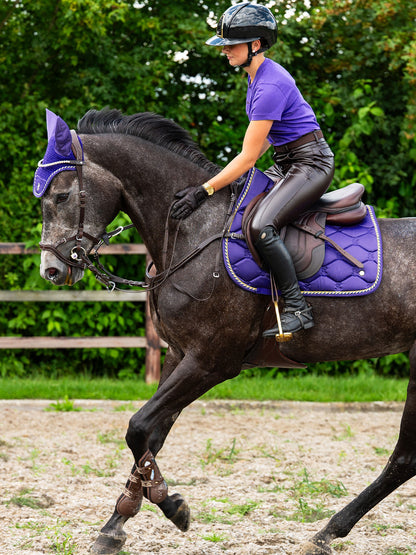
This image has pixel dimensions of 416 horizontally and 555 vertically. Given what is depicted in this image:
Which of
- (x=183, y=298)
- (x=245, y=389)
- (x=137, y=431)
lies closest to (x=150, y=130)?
(x=183, y=298)

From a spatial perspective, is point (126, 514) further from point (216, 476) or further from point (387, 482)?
point (216, 476)

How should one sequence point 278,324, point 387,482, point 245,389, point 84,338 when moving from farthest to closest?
1. point 84,338
2. point 245,389
3. point 387,482
4. point 278,324

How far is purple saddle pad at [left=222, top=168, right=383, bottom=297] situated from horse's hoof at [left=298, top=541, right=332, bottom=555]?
1324 mm

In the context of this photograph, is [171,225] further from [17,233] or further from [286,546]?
[17,233]

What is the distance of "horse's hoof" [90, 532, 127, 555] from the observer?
3750mm

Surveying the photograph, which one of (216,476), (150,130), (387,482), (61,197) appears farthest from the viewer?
(216,476)

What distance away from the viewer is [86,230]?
387 centimetres

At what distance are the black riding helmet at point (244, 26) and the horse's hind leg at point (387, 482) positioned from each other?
1863 millimetres

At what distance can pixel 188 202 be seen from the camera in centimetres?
386

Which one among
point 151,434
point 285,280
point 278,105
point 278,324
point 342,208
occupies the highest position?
point 278,105

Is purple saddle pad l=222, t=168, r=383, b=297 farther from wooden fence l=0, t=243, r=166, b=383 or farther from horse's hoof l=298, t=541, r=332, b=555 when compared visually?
wooden fence l=0, t=243, r=166, b=383

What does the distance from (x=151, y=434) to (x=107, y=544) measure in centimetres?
60

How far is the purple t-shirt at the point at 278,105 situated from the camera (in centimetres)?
376

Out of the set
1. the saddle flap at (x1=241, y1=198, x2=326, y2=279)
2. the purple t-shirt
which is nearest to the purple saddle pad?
the saddle flap at (x1=241, y1=198, x2=326, y2=279)
